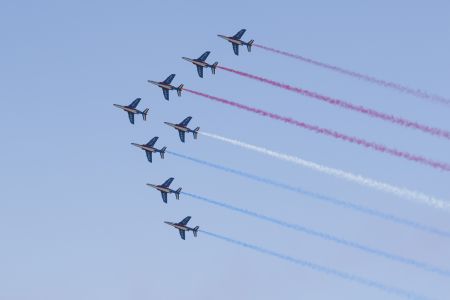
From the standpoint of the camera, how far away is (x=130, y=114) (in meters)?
182

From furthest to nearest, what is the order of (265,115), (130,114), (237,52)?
1. (130,114)
2. (237,52)
3. (265,115)

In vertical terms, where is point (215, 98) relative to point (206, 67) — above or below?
below

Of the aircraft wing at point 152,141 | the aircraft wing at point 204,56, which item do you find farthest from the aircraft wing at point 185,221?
the aircraft wing at point 204,56

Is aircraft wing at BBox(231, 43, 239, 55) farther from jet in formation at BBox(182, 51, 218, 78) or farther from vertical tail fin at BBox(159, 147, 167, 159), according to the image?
vertical tail fin at BBox(159, 147, 167, 159)

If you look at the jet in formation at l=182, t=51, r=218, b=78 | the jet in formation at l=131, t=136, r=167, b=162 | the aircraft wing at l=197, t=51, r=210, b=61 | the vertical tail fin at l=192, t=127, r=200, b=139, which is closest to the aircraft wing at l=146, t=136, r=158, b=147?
the jet in formation at l=131, t=136, r=167, b=162

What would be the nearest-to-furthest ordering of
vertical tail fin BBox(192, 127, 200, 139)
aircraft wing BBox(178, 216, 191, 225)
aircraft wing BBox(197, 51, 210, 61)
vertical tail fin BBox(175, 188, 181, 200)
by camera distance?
1. aircraft wing BBox(197, 51, 210, 61)
2. vertical tail fin BBox(192, 127, 200, 139)
3. vertical tail fin BBox(175, 188, 181, 200)
4. aircraft wing BBox(178, 216, 191, 225)

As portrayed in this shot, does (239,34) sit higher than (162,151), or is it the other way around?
(239,34)

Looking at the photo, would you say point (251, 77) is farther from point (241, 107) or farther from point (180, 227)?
point (180, 227)

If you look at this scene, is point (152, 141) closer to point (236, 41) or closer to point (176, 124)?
point (176, 124)

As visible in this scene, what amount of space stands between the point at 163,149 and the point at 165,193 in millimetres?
9238

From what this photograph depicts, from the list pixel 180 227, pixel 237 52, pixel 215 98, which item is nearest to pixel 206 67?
pixel 237 52

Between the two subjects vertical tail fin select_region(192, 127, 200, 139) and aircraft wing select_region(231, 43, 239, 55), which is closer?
aircraft wing select_region(231, 43, 239, 55)

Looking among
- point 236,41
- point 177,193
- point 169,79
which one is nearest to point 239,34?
point 236,41

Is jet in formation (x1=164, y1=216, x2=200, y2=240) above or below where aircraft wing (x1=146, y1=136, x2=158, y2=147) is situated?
below
